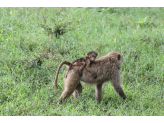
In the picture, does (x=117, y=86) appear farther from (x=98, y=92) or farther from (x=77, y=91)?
(x=77, y=91)

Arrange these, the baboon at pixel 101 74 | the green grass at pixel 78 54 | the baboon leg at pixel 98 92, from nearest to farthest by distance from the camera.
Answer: the green grass at pixel 78 54 < the baboon at pixel 101 74 < the baboon leg at pixel 98 92

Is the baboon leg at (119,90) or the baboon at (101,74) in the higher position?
the baboon at (101,74)

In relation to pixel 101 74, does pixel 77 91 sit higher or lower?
lower

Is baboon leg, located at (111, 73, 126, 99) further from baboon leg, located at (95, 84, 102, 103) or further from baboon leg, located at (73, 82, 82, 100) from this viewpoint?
baboon leg, located at (73, 82, 82, 100)

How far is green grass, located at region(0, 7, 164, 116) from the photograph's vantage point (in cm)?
519

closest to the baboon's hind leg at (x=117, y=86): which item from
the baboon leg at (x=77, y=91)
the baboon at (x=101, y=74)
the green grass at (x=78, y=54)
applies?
the baboon at (x=101, y=74)

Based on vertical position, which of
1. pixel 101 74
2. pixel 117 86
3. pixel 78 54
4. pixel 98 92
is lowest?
pixel 98 92

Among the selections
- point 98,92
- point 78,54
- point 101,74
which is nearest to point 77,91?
point 98,92

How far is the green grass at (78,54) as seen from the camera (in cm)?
519

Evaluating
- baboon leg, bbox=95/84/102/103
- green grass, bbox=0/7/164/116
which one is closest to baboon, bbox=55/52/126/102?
baboon leg, bbox=95/84/102/103

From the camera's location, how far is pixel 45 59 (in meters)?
6.79

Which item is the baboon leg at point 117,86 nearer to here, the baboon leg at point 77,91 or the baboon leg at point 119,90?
the baboon leg at point 119,90

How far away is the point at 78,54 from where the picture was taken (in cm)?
731

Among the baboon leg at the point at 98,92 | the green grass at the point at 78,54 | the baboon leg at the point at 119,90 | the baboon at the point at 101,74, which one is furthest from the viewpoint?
the baboon leg at the point at 98,92
